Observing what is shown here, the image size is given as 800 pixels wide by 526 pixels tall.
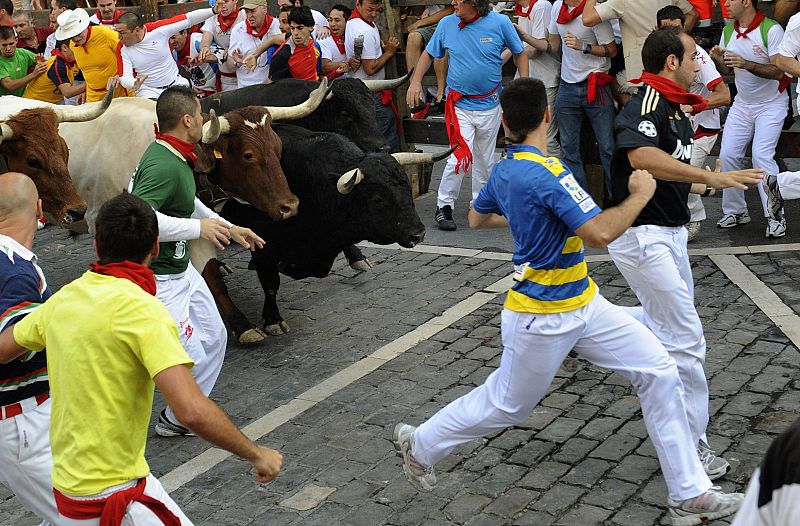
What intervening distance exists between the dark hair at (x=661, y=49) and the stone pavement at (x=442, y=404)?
2.12m

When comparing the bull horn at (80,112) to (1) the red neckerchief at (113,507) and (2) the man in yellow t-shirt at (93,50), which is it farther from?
(1) the red neckerchief at (113,507)

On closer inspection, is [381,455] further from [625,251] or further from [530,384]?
[625,251]

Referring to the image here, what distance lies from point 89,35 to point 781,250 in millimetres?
7639

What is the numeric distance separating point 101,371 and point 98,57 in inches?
339

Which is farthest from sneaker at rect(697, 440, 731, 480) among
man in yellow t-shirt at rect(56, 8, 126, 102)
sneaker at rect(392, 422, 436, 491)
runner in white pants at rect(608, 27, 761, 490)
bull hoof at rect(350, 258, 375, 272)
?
man in yellow t-shirt at rect(56, 8, 126, 102)

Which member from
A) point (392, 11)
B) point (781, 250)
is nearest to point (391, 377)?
point (781, 250)

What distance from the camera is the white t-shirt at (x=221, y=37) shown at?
12.7 meters

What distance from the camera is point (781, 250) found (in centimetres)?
925

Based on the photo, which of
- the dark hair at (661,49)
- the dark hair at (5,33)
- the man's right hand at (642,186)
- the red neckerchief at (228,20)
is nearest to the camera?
the man's right hand at (642,186)

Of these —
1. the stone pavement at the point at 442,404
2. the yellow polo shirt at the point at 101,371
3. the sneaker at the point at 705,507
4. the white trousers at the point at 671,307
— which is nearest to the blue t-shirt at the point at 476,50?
the stone pavement at the point at 442,404

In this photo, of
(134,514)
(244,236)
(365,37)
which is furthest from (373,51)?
(134,514)

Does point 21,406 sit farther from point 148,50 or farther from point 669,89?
point 148,50

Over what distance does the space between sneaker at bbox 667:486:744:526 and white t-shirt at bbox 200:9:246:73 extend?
29.7ft

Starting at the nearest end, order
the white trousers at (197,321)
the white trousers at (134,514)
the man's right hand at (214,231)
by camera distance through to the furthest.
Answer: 1. the white trousers at (134,514)
2. the man's right hand at (214,231)
3. the white trousers at (197,321)
